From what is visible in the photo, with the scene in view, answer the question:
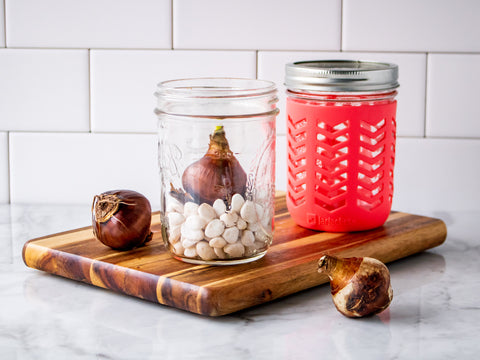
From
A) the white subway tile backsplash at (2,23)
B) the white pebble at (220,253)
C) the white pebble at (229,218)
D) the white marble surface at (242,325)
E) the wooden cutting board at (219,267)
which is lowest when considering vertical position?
the white marble surface at (242,325)

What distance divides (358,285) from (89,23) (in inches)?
31.8

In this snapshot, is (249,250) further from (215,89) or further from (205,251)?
(215,89)

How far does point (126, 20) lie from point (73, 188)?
1.13 ft

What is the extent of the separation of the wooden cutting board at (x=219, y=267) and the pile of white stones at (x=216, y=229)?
0.8 inches

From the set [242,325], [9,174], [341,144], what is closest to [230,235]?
[242,325]

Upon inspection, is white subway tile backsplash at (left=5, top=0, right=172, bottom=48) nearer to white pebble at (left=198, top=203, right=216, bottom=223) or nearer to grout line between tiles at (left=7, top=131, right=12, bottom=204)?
grout line between tiles at (left=7, top=131, right=12, bottom=204)

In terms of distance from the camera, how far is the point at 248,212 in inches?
35.1

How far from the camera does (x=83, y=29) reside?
4.50 feet

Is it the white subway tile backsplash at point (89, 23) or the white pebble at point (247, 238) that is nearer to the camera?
the white pebble at point (247, 238)

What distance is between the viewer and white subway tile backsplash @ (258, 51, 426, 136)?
1339 millimetres

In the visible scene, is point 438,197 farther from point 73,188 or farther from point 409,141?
point 73,188

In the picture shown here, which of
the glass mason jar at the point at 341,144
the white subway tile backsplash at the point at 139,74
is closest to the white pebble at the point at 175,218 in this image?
the glass mason jar at the point at 341,144

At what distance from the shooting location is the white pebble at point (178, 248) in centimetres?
91

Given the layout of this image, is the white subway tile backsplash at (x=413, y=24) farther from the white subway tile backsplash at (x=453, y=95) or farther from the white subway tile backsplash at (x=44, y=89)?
the white subway tile backsplash at (x=44, y=89)
